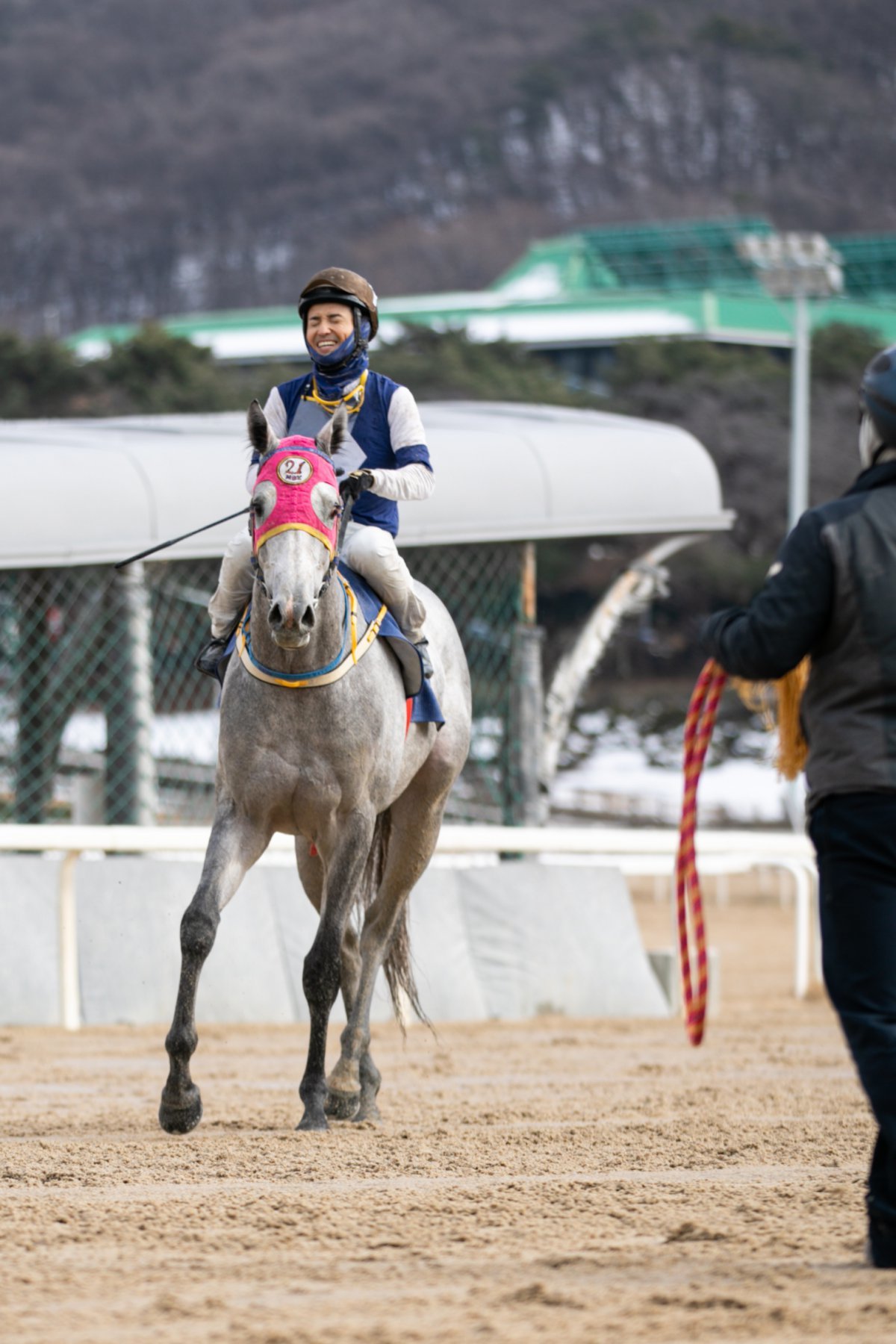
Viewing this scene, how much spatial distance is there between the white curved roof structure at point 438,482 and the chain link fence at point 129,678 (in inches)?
12.4

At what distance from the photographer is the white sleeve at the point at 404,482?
6.82 metres

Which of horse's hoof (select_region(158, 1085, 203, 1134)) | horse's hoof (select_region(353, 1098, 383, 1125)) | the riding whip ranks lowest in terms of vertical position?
horse's hoof (select_region(353, 1098, 383, 1125))

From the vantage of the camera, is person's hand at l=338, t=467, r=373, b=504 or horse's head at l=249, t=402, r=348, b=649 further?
person's hand at l=338, t=467, r=373, b=504

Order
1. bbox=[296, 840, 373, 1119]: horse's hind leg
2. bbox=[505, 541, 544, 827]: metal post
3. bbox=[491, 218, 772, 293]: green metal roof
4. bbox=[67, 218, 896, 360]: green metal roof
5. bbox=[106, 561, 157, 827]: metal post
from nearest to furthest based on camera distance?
bbox=[296, 840, 373, 1119]: horse's hind leg
bbox=[106, 561, 157, 827]: metal post
bbox=[505, 541, 544, 827]: metal post
bbox=[67, 218, 896, 360]: green metal roof
bbox=[491, 218, 772, 293]: green metal roof

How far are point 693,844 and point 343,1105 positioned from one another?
2.30m

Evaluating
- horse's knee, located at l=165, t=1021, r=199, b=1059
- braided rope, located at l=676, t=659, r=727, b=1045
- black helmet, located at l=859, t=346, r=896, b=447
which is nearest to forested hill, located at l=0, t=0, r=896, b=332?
horse's knee, located at l=165, t=1021, r=199, b=1059

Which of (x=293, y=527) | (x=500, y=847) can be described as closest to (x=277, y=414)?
(x=293, y=527)

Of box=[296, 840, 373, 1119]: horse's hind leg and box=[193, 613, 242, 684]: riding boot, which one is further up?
box=[193, 613, 242, 684]: riding boot

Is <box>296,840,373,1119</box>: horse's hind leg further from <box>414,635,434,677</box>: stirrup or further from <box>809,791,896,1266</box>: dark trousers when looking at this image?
<box>809,791,896,1266</box>: dark trousers

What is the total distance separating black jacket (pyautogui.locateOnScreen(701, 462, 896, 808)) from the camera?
425 centimetres

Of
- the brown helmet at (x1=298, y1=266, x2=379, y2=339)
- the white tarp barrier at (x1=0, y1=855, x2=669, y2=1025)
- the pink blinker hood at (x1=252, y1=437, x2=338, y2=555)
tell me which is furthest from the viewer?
the white tarp barrier at (x1=0, y1=855, x2=669, y2=1025)

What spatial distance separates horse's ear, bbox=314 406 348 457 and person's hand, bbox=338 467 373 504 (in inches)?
4.5

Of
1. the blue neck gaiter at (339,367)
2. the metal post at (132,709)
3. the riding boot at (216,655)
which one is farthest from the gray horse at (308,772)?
the metal post at (132,709)

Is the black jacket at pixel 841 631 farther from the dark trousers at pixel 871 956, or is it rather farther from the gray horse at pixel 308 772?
the gray horse at pixel 308 772
